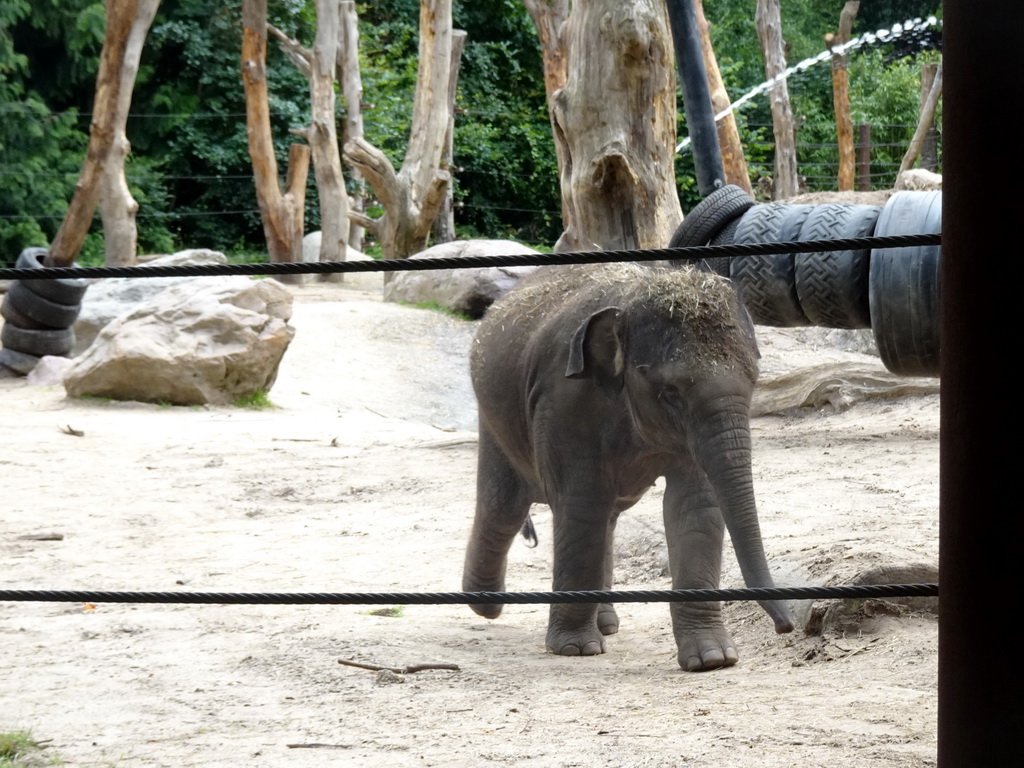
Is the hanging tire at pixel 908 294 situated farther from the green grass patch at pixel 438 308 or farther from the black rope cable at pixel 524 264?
the green grass patch at pixel 438 308

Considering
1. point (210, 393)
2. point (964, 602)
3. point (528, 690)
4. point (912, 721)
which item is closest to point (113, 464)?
point (210, 393)

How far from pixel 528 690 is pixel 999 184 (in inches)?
81.3

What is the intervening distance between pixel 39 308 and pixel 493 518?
7.36 metres

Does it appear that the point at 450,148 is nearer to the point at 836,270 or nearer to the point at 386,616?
the point at 836,270

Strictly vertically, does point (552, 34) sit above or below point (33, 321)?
above

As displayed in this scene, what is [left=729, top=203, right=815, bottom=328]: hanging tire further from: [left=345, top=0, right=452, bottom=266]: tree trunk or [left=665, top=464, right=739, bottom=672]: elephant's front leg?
[left=345, top=0, right=452, bottom=266]: tree trunk

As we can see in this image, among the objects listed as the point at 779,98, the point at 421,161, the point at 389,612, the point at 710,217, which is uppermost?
the point at 779,98

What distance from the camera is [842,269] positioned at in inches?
190

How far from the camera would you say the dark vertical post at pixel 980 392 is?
52.6 inches

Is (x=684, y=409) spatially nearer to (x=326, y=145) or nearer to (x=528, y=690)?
(x=528, y=690)

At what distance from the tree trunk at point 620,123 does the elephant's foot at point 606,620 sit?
327cm

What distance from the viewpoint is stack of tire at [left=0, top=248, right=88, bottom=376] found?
Result: 10281 millimetres

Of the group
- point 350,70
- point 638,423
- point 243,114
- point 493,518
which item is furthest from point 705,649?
point 243,114

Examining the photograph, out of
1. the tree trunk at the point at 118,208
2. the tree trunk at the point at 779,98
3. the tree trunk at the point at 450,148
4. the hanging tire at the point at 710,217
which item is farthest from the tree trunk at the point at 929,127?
the hanging tire at the point at 710,217
